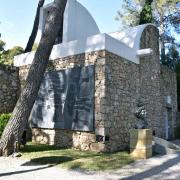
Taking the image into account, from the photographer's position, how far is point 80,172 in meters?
6.34

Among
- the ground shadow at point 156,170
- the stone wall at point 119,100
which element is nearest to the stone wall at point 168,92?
the stone wall at point 119,100

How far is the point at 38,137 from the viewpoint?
10.5 metres

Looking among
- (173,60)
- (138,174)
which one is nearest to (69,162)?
(138,174)

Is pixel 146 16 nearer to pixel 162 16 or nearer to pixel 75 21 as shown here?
pixel 75 21

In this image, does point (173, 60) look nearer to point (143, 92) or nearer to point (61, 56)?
point (143, 92)

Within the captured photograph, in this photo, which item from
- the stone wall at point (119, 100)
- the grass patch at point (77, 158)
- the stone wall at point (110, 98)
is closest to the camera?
the grass patch at point (77, 158)

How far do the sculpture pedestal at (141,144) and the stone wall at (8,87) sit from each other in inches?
207

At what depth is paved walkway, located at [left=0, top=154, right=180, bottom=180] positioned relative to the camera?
5.90 meters

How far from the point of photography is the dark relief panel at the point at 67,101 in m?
9.04

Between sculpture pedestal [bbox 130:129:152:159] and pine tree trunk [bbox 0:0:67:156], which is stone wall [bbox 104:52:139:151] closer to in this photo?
sculpture pedestal [bbox 130:129:152:159]

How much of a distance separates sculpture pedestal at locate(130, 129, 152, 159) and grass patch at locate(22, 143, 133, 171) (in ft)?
0.99

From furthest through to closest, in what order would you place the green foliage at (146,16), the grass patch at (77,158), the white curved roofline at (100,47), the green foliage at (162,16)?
the green foliage at (162,16) < the green foliage at (146,16) < the white curved roofline at (100,47) < the grass patch at (77,158)

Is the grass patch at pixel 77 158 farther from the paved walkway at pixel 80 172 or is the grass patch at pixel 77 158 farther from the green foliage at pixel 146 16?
the green foliage at pixel 146 16

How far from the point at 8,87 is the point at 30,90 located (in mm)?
3717
